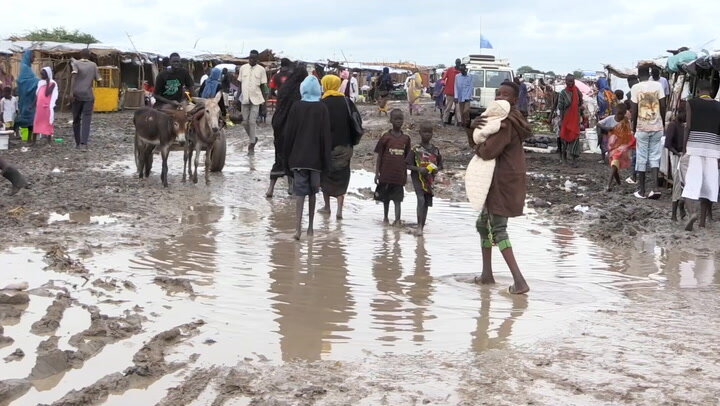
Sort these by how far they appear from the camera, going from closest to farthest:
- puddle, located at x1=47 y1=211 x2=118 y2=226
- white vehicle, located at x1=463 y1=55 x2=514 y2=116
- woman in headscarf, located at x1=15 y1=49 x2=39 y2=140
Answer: puddle, located at x1=47 y1=211 x2=118 y2=226 < woman in headscarf, located at x1=15 y1=49 x2=39 y2=140 < white vehicle, located at x1=463 y1=55 x2=514 y2=116

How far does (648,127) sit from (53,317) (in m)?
9.34

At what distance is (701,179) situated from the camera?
32.7ft

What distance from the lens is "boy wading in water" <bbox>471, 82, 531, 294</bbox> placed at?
6840 millimetres

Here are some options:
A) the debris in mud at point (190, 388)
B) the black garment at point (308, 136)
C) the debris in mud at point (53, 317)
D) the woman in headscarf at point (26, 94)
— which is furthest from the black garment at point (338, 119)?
the woman in headscarf at point (26, 94)

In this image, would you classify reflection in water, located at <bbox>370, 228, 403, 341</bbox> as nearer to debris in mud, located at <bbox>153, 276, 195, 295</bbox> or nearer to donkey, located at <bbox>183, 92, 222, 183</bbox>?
debris in mud, located at <bbox>153, 276, 195, 295</bbox>

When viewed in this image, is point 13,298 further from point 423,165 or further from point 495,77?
point 495,77

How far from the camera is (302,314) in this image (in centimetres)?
609

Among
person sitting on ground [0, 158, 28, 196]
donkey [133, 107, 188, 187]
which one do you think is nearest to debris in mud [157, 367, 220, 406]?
person sitting on ground [0, 158, 28, 196]

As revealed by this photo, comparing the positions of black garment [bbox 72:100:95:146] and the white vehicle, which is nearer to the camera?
black garment [bbox 72:100:95:146]

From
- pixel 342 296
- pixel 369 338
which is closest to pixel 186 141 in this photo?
pixel 342 296

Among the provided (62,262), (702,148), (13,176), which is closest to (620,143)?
(702,148)

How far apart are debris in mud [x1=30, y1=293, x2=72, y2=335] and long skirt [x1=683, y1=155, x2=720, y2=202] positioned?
22.6ft

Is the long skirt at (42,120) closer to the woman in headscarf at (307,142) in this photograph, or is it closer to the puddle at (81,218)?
the puddle at (81,218)

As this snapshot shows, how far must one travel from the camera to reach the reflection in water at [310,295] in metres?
5.44
